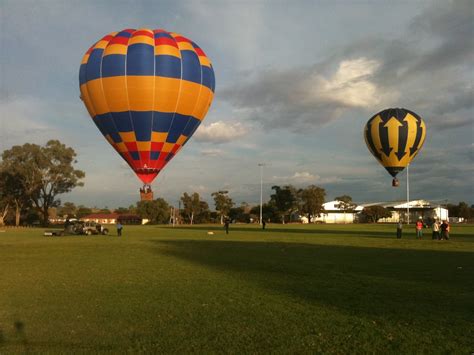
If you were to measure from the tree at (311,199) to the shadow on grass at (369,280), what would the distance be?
340 feet

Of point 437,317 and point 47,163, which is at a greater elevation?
point 47,163

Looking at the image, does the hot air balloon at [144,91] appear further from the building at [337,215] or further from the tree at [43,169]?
the building at [337,215]

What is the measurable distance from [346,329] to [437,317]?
185cm

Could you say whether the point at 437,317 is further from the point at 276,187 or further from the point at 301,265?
the point at 276,187

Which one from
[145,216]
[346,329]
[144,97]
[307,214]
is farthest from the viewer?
[307,214]

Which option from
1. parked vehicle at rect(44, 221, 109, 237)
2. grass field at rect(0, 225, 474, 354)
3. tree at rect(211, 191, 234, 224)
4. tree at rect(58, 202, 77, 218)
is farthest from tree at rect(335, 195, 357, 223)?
grass field at rect(0, 225, 474, 354)

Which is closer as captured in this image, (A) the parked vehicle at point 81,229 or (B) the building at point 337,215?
(A) the parked vehicle at point 81,229

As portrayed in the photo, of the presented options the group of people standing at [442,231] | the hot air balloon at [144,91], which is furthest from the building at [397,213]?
the hot air balloon at [144,91]

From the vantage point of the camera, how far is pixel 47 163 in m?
78.0

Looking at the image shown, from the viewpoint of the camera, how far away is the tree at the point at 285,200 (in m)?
121

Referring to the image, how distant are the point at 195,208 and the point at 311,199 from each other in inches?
1184

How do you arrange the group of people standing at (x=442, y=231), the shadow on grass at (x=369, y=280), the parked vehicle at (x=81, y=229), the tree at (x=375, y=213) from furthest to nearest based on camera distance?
the tree at (x=375, y=213)
the parked vehicle at (x=81, y=229)
the group of people standing at (x=442, y=231)
the shadow on grass at (x=369, y=280)

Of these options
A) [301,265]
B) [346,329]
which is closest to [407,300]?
[346,329]

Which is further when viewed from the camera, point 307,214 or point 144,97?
point 307,214
